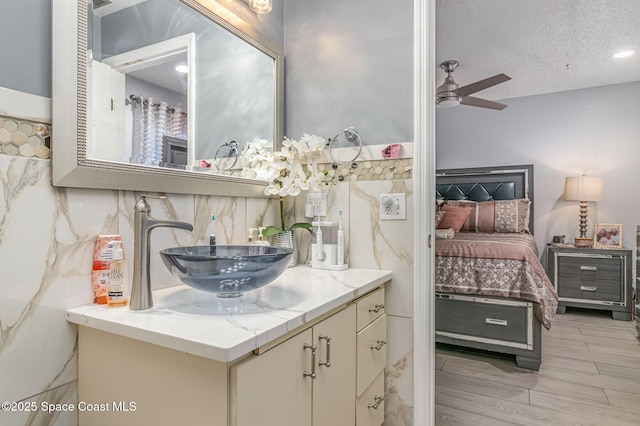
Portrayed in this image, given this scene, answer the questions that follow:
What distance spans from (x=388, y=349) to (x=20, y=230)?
4.57 ft

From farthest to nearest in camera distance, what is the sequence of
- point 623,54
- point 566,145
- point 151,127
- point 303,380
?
point 566,145 < point 623,54 < point 151,127 < point 303,380

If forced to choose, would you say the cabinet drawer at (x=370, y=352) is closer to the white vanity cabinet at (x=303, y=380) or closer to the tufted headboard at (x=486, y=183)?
the white vanity cabinet at (x=303, y=380)


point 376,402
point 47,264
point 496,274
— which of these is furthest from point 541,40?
point 47,264

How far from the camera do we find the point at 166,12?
50.1 inches

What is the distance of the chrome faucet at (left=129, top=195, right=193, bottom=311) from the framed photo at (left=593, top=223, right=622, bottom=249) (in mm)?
4707

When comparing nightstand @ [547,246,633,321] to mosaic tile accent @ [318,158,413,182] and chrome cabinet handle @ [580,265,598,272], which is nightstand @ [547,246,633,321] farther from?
mosaic tile accent @ [318,158,413,182]

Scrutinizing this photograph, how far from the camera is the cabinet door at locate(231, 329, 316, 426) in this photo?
0.77 metres

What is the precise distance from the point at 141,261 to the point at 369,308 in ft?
2.73

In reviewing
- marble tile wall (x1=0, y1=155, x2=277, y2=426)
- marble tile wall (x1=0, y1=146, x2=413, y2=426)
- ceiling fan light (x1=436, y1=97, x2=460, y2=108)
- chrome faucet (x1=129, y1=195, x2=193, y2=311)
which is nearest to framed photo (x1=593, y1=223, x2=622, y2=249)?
ceiling fan light (x1=436, y1=97, x2=460, y2=108)

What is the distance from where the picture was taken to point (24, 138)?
89 cm

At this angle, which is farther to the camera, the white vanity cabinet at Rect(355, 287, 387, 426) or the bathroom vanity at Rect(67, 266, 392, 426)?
the white vanity cabinet at Rect(355, 287, 387, 426)

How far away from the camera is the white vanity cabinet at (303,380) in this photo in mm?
787

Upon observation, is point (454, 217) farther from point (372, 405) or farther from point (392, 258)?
point (372, 405)

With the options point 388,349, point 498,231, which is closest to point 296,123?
point 388,349
